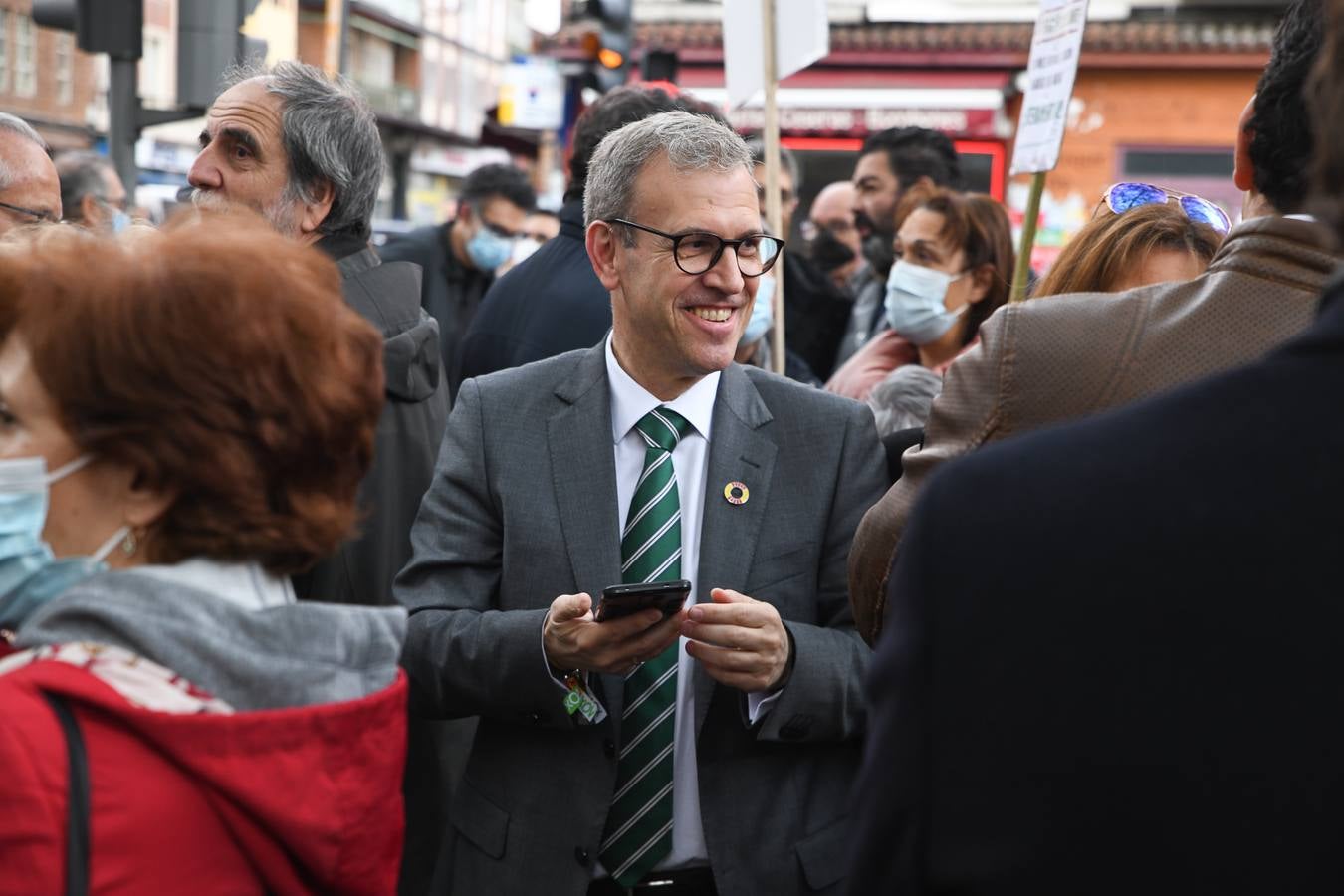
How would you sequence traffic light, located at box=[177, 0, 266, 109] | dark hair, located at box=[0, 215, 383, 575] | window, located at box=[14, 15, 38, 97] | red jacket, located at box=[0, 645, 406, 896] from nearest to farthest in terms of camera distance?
1. red jacket, located at box=[0, 645, 406, 896]
2. dark hair, located at box=[0, 215, 383, 575]
3. traffic light, located at box=[177, 0, 266, 109]
4. window, located at box=[14, 15, 38, 97]

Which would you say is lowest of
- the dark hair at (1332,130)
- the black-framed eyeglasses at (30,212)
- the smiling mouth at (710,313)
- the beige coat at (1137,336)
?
the beige coat at (1137,336)

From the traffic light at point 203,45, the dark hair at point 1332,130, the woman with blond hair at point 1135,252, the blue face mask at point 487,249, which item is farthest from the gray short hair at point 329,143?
the blue face mask at point 487,249

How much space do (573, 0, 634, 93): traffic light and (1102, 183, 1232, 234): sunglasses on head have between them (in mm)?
9178

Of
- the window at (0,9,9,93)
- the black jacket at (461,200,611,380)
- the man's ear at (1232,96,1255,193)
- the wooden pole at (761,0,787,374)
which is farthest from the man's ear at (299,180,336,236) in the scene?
the window at (0,9,9,93)

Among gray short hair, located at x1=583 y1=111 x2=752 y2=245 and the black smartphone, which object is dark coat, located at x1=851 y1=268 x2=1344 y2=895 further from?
gray short hair, located at x1=583 y1=111 x2=752 y2=245

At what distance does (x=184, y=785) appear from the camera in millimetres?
1735

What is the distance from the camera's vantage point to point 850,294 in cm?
740

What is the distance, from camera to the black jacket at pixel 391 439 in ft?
10.9

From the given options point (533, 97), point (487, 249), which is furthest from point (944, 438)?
point (533, 97)

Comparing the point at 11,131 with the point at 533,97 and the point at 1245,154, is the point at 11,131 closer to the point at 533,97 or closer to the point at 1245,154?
the point at 1245,154

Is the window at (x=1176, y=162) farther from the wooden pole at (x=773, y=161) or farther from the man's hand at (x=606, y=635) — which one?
the man's hand at (x=606, y=635)

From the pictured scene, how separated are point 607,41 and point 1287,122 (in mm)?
10730

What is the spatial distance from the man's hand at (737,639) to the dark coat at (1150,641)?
1.19m

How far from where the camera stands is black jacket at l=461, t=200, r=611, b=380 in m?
4.35
